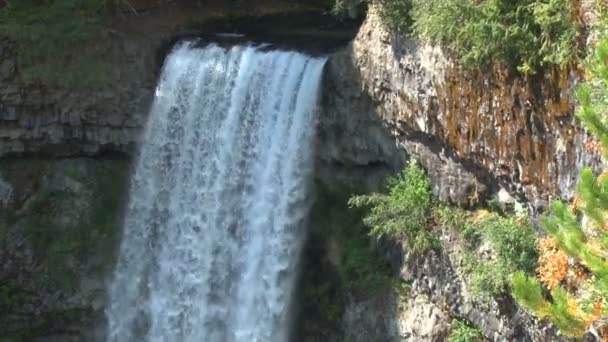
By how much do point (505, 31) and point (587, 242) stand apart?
330cm

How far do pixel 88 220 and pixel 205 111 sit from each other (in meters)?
4.08

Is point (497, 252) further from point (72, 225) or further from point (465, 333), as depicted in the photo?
point (72, 225)

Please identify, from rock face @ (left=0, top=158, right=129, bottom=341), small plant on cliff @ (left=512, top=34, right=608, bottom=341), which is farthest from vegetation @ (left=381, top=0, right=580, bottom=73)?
rock face @ (left=0, top=158, right=129, bottom=341)

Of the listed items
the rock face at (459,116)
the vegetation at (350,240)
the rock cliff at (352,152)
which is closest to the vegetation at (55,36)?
the rock cliff at (352,152)

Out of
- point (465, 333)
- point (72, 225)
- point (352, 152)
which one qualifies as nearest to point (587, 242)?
point (465, 333)

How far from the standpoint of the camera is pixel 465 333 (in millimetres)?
11922

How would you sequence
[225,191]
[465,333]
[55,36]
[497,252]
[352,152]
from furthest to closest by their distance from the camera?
[55,36]
[225,191]
[352,152]
[465,333]
[497,252]

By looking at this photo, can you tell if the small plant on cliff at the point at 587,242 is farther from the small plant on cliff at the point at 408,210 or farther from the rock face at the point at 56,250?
the rock face at the point at 56,250

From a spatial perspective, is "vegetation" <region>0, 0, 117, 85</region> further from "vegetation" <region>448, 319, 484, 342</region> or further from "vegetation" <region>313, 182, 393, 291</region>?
"vegetation" <region>448, 319, 484, 342</region>

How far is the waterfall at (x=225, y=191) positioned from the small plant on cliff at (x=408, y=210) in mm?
1950

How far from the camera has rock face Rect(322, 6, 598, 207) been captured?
A: 8.99 metres

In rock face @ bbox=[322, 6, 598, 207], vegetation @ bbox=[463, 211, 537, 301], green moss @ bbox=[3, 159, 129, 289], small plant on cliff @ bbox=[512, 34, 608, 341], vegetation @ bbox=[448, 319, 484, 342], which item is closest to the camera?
small plant on cliff @ bbox=[512, 34, 608, 341]

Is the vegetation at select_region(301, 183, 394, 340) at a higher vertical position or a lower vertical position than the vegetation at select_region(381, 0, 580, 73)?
lower

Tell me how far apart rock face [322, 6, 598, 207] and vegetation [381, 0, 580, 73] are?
0.75ft
